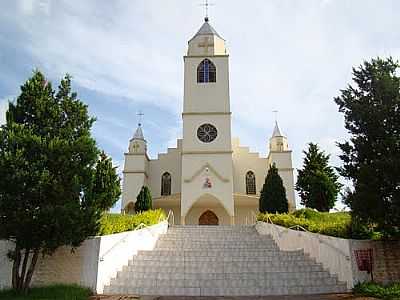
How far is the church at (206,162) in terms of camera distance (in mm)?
27625

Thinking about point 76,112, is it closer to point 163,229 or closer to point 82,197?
point 82,197

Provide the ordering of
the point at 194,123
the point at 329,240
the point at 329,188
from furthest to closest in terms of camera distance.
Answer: the point at 194,123 → the point at 329,188 → the point at 329,240

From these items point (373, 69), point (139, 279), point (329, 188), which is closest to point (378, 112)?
point (373, 69)

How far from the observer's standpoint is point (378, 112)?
9.34 metres

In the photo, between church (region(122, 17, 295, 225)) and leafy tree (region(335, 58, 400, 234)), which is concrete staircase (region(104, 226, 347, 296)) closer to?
leafy tree (region(335, 58, 400, 234))

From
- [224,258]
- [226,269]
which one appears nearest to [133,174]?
[224,258]

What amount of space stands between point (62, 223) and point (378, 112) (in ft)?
25.3

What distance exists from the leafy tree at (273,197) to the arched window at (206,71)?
11.6 metres

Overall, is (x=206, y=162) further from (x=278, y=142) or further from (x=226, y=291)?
(x=226, y=291)

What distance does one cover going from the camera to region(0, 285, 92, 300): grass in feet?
25.9

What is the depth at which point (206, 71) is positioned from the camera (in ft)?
102

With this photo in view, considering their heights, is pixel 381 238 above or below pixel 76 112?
below

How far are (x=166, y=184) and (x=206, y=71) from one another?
983cm

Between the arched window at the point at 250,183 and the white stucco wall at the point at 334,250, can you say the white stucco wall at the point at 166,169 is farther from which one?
the white stucco wall at the point at 334,250
